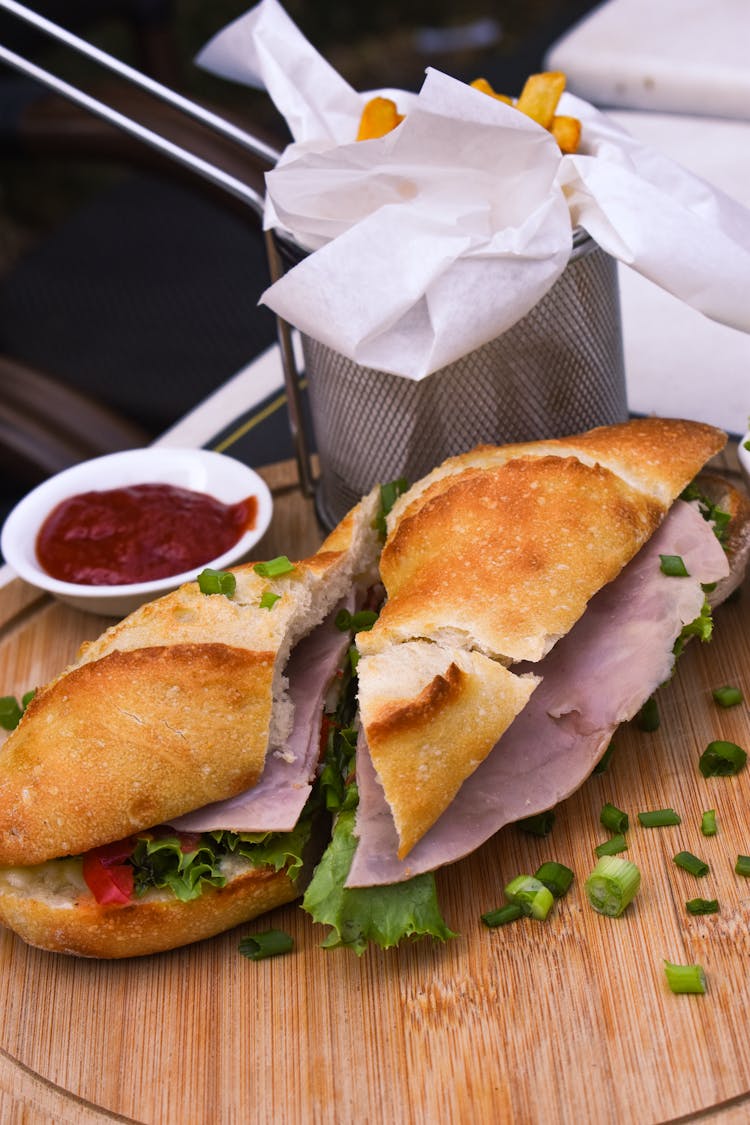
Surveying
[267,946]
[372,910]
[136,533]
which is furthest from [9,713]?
[372,910]

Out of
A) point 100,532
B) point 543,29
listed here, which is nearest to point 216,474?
point 100,532

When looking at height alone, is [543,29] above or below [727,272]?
below

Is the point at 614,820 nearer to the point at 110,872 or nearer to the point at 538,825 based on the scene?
the point at 538,825

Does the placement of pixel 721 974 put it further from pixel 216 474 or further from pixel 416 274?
pixel 216 474

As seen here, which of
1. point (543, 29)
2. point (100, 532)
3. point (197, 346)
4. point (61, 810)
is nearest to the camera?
point (61, 810)

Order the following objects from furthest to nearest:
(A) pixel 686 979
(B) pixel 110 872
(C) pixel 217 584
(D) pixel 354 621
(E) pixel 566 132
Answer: (E) pixel 566 132 → (D) pixel 354 621 → (C) pixel 217 584 → (B) pixel 110 872 → (A) pixel 686 979

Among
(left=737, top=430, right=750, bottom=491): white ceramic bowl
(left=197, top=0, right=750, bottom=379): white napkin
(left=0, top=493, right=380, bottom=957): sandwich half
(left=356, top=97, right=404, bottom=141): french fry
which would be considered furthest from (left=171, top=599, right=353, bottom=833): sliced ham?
(left=356, top=97, right=404, bottom=141): french fry

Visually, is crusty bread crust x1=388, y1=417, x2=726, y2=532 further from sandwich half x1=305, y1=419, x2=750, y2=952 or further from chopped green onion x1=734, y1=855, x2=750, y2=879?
chopped green onion x1=734, y1=855, x2=750, y2=879

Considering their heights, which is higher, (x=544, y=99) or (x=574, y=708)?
(x=544, y=99)
